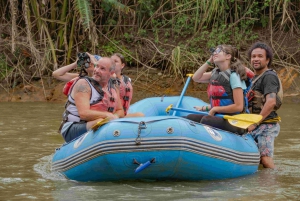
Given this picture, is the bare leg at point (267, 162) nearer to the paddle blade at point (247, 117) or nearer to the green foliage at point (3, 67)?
the paddle blade at point (247, 117)

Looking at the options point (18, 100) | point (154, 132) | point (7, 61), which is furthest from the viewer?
point (7, 61)

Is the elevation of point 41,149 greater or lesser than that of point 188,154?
lesser

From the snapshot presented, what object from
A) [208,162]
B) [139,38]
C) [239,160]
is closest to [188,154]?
[208,162]

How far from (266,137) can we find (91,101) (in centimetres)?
153

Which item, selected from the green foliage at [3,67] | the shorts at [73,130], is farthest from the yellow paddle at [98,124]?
the green foliage at [3,67]

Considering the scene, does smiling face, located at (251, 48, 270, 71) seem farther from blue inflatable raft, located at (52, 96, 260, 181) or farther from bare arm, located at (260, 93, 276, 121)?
blue inflatable raft, located at (52, 96, 260, 181)

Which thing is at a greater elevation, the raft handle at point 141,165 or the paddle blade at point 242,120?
the paddle blade at point 242,120

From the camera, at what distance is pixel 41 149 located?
7.03 metres

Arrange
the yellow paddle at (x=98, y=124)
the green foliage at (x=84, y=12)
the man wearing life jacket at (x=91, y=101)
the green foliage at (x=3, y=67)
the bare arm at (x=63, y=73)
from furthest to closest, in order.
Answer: the green foliage at (x=3, y=67)
the green foliage at (x=84, y=12)
the bare arm at (x=63, y=73)
the man wearing life jacket at (x=91, y=101)
the yellow paddle at (x=98, y=124)

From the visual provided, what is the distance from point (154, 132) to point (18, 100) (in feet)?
24.6

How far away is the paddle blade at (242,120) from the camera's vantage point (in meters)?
5.20

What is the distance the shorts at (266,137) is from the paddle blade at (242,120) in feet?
1.69

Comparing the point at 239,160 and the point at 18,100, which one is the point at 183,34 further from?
the point at 239,160

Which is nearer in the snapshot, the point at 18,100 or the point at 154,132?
the point at 154,132
